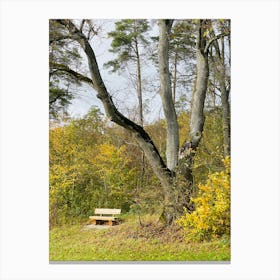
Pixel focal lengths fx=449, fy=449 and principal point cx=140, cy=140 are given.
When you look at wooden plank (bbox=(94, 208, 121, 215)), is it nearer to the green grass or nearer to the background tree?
the green grass

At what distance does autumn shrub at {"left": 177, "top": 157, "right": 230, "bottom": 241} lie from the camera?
4.63m

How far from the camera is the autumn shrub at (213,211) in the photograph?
182 inches

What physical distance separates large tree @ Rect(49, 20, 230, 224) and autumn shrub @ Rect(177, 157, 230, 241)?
0.18 m

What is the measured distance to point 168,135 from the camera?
4.97 m

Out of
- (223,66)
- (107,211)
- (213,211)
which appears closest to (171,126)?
(223,66)

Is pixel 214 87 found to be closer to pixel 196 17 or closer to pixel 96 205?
pixel 196 17

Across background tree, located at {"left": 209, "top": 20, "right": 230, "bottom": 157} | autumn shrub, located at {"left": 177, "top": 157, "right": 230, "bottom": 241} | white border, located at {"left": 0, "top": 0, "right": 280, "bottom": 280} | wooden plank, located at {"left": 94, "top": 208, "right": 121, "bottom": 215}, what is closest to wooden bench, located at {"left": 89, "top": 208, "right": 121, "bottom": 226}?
wooden plank, located at {"left": 94, "top": 208, "right": 121, "bottom": 215}
